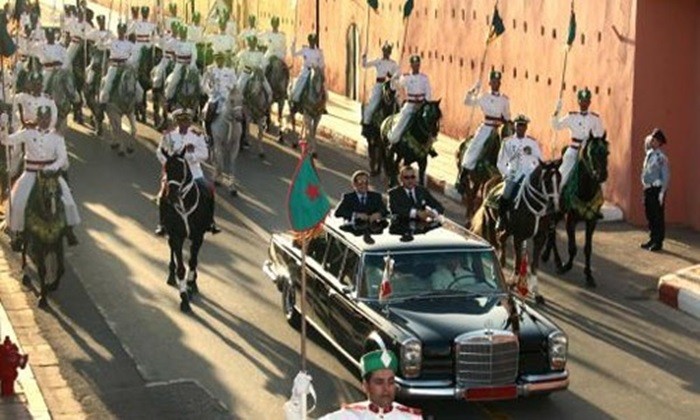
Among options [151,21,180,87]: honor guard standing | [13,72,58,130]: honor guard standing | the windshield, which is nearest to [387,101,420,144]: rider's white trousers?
[13,72,58,130]: honor guard standing

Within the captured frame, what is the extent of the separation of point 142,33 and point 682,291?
62.7ft

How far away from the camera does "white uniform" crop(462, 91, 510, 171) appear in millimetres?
25875

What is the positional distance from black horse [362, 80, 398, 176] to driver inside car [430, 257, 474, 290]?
12728mm

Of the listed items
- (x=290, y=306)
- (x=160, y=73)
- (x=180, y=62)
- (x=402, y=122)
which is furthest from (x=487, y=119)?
(x=160, y=73)

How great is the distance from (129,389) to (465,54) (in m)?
19.6

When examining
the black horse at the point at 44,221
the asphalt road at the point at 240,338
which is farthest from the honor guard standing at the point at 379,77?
the black horse at the point at 44,221

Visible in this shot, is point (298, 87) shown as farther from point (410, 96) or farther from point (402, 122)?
point (402, 122)

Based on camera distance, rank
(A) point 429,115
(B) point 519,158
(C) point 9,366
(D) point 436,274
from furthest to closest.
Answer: (A) point 429,115, (B) point 519,158, (D) point 436,274, (C) point 9,366

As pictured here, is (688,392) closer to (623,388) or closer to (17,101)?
(623,388)

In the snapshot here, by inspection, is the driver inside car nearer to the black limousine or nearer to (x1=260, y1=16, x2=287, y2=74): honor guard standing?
the black limousine

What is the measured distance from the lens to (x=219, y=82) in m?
29.2

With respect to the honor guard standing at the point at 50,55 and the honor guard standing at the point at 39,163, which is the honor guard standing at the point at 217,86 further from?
the honor guard standing at the point at 39,163

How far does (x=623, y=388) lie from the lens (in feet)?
57.9

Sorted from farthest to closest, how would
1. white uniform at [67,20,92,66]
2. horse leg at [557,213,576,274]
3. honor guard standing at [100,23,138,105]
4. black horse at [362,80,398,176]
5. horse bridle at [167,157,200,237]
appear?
white uniform at [67,20,92,66] < honor guard standing at [100,23,138,105] < black horse at [362,80,398,176] < horse leg at [557,213,576,274] < horse bridle at [167,157,200,237]
